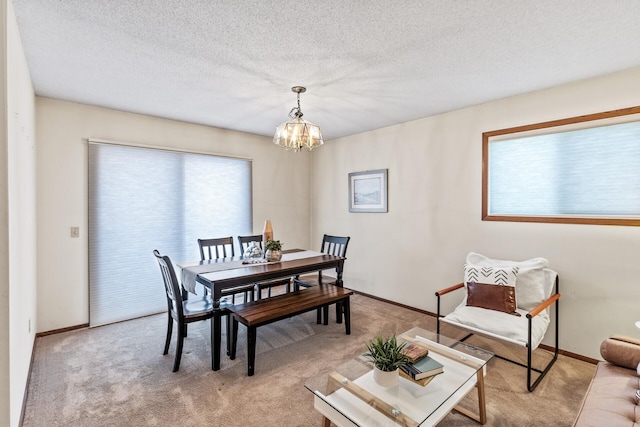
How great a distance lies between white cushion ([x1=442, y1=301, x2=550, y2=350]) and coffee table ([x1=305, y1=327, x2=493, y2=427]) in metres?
0.39

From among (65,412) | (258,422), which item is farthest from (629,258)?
(65,412)

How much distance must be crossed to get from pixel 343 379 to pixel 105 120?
3.68m

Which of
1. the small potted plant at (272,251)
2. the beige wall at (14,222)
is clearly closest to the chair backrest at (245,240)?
the small potted plant at (272,251)

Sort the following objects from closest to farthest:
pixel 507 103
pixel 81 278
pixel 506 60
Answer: pixel 506 60, pixel 507 103, pixel 81 278

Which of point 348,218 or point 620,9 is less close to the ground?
point 620,9

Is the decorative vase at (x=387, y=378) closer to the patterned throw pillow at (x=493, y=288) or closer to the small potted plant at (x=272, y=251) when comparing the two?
the patterned throw pillow at (x=493, y=288)

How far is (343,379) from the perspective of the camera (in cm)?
174

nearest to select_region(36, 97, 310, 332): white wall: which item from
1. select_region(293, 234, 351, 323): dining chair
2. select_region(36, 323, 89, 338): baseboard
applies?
select_region(36, 323, 89, 338): baseboard

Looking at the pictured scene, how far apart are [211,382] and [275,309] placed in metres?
0.72

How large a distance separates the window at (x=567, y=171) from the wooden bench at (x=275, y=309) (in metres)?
1.88

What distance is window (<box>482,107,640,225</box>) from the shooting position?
2.45 meters

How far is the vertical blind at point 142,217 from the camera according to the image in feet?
11.1

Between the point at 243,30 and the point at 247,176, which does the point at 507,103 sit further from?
the point at 247,176

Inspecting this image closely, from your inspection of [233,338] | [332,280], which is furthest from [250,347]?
[332,280]
